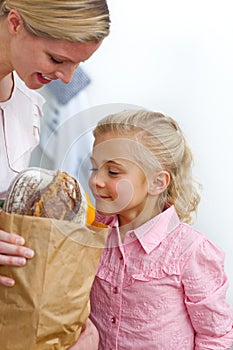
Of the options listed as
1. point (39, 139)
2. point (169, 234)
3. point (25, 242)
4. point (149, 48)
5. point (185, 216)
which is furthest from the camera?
point (149, 48)

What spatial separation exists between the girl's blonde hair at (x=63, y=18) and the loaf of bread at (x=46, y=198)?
1.02 feet

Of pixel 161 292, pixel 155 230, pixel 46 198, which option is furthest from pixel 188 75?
pixel 46 198

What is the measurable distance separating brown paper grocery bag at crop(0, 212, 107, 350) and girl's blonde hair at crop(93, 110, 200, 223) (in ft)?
1.00

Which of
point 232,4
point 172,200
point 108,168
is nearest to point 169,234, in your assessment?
point 172,200

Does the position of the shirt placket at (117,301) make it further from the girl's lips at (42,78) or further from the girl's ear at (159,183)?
the girl's lips at (42,78)

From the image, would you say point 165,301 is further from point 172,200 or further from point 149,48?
point 149,48

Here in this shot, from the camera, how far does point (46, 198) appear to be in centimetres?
107

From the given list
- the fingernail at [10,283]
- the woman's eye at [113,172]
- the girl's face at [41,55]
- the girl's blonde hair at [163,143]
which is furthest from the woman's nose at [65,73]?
the fingernail at [10,283]

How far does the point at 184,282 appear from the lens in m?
1.38

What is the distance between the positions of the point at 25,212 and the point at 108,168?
0.92 feet

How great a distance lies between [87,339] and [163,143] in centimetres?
46

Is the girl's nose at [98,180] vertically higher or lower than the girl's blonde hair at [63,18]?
lower

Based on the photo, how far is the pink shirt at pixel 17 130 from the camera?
1472mm

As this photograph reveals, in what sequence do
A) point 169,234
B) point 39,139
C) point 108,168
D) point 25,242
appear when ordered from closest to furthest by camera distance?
point 25,242
point 108,168
point 169,234
point 39,139
